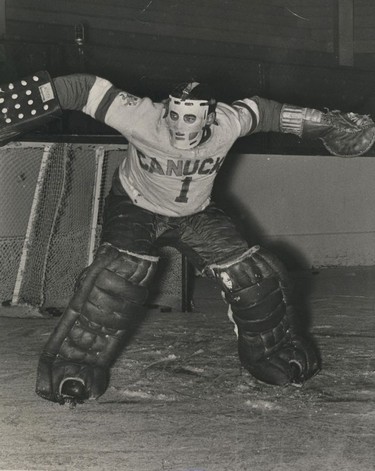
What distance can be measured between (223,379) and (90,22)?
7.13 meters

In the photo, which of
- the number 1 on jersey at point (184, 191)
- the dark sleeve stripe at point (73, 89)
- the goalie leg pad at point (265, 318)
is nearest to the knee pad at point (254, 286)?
the goalie leg pad at point (265, 318)

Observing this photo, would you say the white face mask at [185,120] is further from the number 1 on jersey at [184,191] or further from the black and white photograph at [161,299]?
the number 1 on jersey at [184,191]

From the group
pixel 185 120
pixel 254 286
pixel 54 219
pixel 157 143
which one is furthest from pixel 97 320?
pixel 54 219

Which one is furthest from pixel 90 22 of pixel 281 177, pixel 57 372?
pixel 57 372

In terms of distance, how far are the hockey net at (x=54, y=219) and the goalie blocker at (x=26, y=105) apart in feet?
8.63

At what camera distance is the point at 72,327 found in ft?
11.8

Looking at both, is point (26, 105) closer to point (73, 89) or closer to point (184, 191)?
point (73, 89)

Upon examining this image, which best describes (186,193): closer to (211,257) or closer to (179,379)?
(211,257)

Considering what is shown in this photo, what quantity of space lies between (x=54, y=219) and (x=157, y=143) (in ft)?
9.00

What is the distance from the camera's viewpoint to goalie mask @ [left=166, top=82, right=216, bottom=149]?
356cm

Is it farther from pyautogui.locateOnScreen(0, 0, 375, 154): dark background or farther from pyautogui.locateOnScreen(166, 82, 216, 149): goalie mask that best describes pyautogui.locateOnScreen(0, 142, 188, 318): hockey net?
pyautogui.locateOnScreen(166, 82, 216, 149): goalie mask

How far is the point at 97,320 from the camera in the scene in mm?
3557

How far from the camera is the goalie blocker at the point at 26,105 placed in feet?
10.9

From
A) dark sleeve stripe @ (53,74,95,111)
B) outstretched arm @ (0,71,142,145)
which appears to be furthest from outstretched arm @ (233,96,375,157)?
dark sleeve stripe @ (53,74,95,111)
